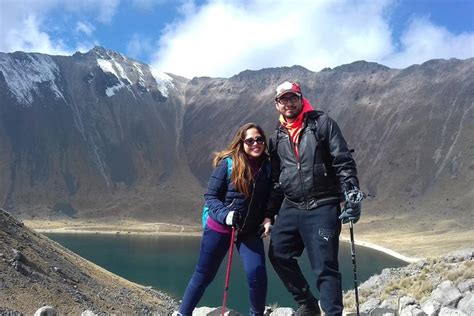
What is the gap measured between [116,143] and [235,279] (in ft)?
382

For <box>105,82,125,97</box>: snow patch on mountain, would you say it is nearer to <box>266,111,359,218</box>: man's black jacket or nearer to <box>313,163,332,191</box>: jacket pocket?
<box>266,111,359,218</box>: man's black jacket

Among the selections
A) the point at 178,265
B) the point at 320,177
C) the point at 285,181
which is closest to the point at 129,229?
the point at 178,265

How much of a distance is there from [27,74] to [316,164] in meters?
157

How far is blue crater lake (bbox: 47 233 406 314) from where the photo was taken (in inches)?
1388

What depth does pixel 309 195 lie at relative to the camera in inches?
250

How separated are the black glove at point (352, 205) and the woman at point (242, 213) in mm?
1146

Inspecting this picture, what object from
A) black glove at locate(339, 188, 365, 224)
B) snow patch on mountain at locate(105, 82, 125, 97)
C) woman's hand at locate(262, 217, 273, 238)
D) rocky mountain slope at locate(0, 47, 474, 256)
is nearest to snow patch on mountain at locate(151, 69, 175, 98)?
rocky mountain slope at locate(0, 47, 474, 256)

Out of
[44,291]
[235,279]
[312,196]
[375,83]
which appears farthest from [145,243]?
[375,83]

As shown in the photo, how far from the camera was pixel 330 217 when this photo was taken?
625cm

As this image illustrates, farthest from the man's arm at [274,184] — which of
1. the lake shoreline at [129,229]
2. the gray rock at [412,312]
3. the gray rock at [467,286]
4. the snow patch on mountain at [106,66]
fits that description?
the snow patch on mountain at [106,66]

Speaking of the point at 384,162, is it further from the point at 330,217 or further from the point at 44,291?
the point at 330,217

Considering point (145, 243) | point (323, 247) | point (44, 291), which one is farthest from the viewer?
point (145, 243)

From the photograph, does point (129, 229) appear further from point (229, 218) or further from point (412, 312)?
point (229, 218)

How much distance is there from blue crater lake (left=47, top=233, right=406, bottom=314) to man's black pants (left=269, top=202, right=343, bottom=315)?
24519mm
